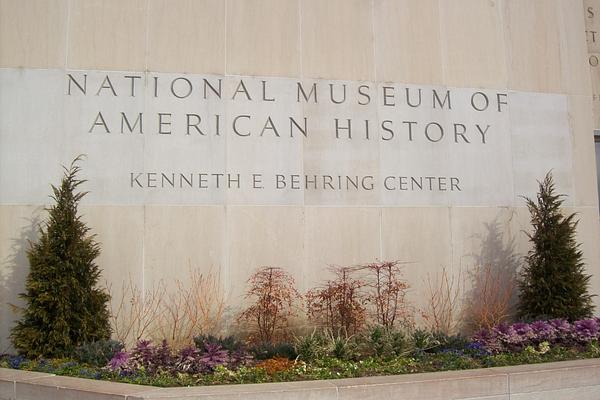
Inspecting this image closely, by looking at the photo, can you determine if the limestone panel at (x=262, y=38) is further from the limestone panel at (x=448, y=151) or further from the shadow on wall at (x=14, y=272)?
the shadow on wall at (x=14, y=272)

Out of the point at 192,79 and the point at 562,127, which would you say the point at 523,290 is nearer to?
the point at 562,127

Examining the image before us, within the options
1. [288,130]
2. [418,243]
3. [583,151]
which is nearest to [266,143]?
[288,130]

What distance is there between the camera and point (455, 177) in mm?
10773

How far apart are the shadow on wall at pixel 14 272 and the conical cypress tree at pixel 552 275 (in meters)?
8.13

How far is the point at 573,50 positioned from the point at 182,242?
8324mm

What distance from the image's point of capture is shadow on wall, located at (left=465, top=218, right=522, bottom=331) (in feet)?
34.1

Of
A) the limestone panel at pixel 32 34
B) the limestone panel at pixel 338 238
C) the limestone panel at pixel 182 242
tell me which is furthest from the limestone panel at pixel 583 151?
the limestone panel at pixel 32 34

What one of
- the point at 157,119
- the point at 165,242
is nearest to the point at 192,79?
the point at 157,119

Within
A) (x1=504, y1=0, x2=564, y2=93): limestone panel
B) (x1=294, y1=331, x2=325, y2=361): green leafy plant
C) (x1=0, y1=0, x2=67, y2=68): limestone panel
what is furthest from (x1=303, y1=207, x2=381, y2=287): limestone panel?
(x1=0, y1=0, x2=67, y2=68): limestone panel

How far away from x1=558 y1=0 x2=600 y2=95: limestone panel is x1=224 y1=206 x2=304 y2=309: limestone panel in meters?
5.96

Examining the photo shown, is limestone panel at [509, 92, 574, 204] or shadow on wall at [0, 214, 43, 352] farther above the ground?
limestone panel at [509, 92, 574, 204]

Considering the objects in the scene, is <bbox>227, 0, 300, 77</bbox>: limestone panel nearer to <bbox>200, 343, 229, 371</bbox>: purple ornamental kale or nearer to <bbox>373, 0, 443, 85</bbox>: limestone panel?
<bbox>373, 0, 443, 85</bbox>: limestone panel

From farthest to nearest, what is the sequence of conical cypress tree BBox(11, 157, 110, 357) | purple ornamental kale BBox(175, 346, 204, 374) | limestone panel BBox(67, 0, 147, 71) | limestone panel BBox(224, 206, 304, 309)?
1. limestone panel BBox(67, 0, 147, 71)
2. limestone panel BBox(224, 206, 304, 309)
3. conical cypress tree BBox(11, 157, 110, 357)
4. purple ornamental kale BBox(175, 346, 204, 374)

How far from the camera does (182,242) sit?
32.2ft
